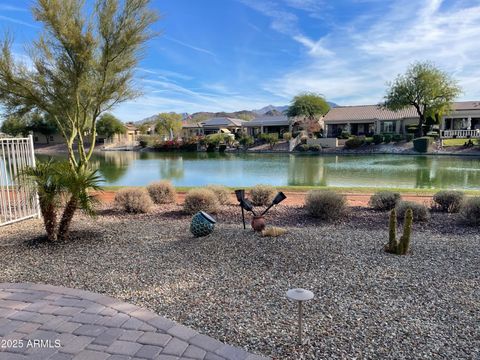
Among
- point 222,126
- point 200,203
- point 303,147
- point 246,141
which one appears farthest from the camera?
point 222,126

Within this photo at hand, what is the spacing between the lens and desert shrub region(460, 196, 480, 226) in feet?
22.1

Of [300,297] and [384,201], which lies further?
[384,201]

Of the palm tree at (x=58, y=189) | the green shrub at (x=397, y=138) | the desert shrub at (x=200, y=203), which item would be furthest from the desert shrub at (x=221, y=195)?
the green shrub at (x=397, y=138)

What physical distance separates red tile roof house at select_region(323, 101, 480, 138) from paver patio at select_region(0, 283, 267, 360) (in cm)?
4497

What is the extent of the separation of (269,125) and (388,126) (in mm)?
18828

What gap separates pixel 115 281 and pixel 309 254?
2601 millimetres

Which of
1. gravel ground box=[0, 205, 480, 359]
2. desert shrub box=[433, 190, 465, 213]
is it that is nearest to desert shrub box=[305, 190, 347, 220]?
gravel ground box=[0, 205, 480, 359]

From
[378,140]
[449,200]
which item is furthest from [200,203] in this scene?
[378,140]

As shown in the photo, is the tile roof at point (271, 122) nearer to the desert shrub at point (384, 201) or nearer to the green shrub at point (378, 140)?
the green shrub at point (378, 140)

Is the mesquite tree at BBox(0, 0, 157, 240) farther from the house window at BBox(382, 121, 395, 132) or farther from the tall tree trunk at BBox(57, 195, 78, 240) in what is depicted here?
the house window at BBox(382, 121, 395, 132)

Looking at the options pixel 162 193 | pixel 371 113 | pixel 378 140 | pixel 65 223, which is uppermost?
pixel 371 113

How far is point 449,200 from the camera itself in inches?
312

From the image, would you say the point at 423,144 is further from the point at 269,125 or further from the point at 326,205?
the point at 326,205

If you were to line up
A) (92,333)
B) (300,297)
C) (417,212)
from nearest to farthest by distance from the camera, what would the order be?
1. (300,297)
2. (92,333)
3. (417,212)
